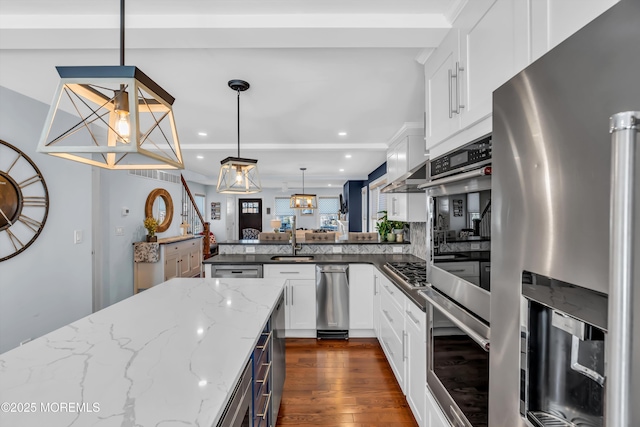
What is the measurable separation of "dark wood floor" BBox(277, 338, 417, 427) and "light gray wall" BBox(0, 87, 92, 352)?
220 centimetres

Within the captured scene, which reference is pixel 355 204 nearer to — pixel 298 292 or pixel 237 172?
pixel 298 292

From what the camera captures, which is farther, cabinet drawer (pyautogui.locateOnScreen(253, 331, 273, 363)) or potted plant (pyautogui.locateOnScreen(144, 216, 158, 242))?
potted plant (pyautogui.locateOnScreen(144, 216, 158, 242))

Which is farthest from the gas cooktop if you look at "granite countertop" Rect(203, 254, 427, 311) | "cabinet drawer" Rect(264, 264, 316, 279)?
"cabinet drawer" Rect(264, 264, 316, 279)

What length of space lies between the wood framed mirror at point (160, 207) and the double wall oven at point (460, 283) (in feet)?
15.7

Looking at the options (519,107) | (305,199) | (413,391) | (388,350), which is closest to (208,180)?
(305,199)

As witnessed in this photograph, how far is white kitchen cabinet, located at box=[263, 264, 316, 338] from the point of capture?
325 cm

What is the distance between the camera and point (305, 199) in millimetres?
8516

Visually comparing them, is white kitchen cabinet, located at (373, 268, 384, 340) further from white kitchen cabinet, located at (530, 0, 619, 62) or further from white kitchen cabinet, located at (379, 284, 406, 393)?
white kitchen cabinet, located at (530, 0, 619, 62)

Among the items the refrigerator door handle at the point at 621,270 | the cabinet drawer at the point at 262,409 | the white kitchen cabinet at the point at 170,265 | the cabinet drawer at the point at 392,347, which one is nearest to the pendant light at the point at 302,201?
the white kitchen cabinet at the point at 170,265

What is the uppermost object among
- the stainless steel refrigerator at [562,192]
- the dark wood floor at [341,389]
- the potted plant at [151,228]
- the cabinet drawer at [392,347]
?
the stainless steel refrigerator at [562,192]

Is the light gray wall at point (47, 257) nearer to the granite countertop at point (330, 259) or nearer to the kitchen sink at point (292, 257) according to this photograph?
the granite countertop at point (330, 259)

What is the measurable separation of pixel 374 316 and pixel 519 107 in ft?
9.37

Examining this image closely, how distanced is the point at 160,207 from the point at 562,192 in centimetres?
586

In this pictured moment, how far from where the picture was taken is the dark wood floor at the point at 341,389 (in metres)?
2.02
